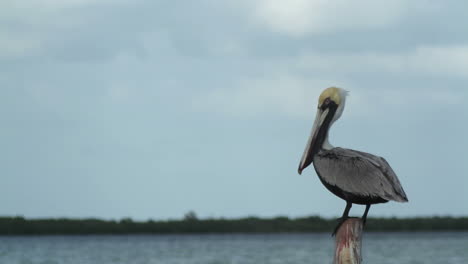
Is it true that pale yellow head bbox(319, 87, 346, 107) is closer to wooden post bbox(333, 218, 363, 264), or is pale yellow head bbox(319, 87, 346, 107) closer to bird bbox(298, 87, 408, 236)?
bird bbox(298, 87, 408, 236)

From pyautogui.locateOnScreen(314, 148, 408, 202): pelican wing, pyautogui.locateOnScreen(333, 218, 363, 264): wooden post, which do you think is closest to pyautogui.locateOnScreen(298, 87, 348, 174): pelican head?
pyautogui.locateOnScreen(314, 148, 408, 202): pelican wing

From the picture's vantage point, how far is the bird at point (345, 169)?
294 inches

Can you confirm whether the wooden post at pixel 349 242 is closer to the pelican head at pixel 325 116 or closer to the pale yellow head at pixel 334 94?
the pelican head at pixel 325 116

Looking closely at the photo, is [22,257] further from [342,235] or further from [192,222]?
[342,235]

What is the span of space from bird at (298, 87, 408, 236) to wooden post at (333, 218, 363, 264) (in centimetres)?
13

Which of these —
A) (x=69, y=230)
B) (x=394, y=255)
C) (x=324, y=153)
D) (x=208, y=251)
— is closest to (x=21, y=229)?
(x=69, y=230)

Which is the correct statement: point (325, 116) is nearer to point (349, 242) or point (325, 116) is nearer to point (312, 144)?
point (312, 144)

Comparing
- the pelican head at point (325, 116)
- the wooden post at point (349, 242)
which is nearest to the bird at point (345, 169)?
the pelican head at point (325, 116)

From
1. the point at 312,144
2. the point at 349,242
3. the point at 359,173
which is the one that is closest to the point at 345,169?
the point at 359,173

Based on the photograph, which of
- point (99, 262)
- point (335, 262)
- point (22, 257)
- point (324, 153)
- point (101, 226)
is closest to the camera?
point (335, 262)

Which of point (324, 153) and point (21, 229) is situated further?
point (21, 229)

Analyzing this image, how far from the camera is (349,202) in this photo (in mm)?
7691

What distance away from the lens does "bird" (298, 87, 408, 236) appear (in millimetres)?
7477

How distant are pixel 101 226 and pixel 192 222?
4609 mm
